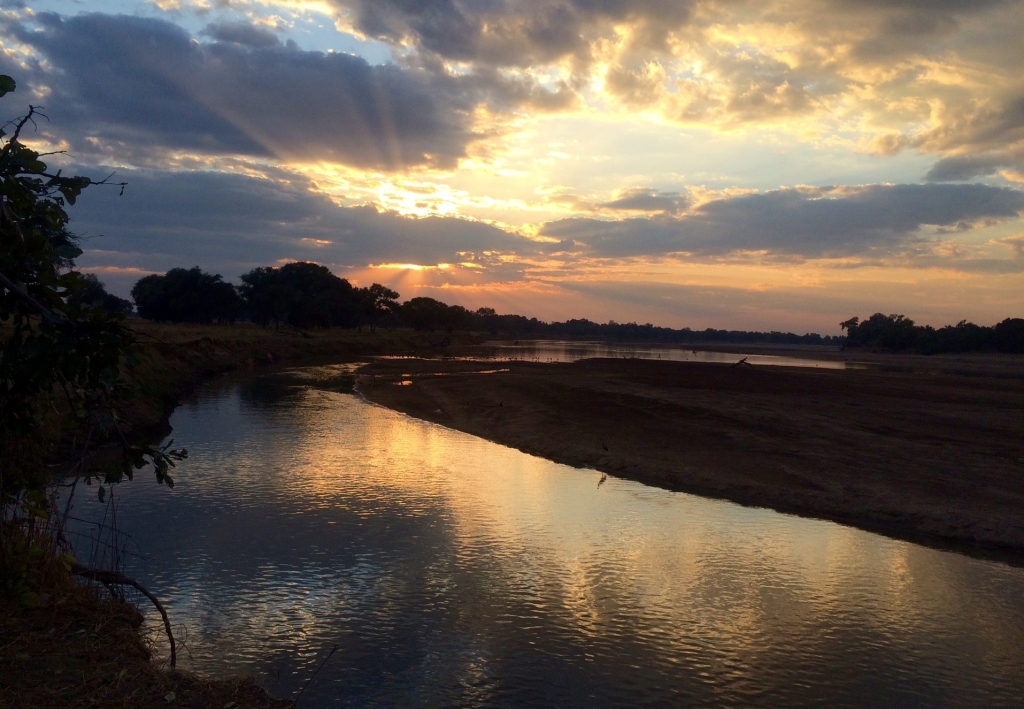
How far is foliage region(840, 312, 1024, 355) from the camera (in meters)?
98.6

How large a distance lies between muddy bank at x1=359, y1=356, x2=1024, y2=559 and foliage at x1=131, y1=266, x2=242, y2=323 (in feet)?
196

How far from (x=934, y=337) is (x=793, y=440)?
100347 millimetres

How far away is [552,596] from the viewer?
11.1 metres

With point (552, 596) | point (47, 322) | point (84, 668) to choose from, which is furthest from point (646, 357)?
point (47, 322)

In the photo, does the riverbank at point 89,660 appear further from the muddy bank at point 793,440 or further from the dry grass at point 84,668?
the muddy bank at point 793,440

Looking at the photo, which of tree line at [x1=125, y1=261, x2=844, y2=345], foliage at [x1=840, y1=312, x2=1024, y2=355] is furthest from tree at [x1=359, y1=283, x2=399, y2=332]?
foliage at [x1=840, y1=312, x2=1024, y2=355]

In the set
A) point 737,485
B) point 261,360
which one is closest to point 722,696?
point 737,485

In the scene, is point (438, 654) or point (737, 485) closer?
point (438, 654)

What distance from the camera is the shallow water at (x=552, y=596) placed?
8641mm

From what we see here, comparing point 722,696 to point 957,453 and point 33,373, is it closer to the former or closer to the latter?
point 33,373

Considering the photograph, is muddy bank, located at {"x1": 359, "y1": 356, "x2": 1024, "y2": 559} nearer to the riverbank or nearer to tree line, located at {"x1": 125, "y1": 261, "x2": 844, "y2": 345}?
the riverbank

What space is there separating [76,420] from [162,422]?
21182mm

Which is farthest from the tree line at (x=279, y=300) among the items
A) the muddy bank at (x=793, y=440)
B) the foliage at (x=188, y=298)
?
the muddy bank at (x=793, y=440)

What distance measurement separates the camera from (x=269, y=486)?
17.6 meters
